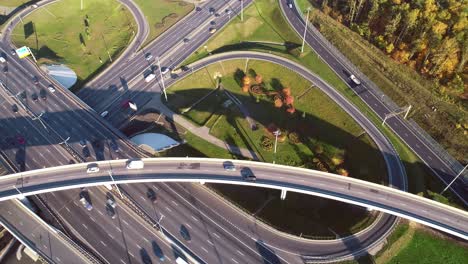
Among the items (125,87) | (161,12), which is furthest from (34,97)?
(161,12)

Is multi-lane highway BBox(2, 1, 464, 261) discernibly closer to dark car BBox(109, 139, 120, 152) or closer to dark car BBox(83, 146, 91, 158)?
dark car BBox(109, 139, 120, 152)

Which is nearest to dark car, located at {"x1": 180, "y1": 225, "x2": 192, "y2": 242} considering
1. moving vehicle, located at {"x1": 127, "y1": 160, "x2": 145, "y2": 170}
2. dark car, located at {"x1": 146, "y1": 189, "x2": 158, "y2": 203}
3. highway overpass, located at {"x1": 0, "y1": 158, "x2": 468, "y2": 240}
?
dark car, located at {"x1": 146, "y1": 189, "x2": 158, "y2": 203}

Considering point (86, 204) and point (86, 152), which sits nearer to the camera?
point (86, 204)

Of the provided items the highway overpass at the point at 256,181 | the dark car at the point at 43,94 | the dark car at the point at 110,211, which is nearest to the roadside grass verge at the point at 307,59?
the highway overpass at the point at 256,181

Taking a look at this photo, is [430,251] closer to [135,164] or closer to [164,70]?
[135,164]

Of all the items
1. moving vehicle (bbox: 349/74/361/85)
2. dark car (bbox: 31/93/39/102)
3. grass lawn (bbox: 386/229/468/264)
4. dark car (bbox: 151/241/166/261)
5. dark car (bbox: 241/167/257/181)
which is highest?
moving vehicle (bbox: 349/74/361/85)

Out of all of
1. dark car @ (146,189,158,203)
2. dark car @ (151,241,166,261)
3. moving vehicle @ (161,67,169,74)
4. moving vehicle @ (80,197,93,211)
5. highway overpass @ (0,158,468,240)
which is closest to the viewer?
highway overpass @ (0,158,468,240)
